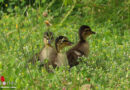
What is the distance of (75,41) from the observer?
7.68 meters

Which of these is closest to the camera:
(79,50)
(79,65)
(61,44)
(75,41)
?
(79,65)

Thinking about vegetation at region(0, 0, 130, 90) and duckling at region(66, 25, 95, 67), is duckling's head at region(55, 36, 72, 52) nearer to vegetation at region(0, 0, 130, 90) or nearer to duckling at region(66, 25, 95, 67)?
duckling at region(66, 25, 95, 67)

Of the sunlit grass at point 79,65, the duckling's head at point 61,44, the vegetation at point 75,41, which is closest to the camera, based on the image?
the sunlit grass at point 79,65

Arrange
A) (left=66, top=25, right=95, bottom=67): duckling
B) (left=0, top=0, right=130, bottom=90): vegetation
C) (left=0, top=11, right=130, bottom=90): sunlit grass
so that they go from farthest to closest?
(left=66, top=25, right=95, bottom=67): duckling → (left=0, top=0, right=130, bottom=90): vegetation → (left=0, top=11, right=130, bottom=90): sunlit grass

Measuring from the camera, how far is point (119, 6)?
8805 mm

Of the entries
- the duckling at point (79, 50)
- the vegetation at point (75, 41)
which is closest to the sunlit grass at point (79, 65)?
the vegetation at point (75, 41)

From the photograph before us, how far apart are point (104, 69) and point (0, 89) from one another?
6.24ft

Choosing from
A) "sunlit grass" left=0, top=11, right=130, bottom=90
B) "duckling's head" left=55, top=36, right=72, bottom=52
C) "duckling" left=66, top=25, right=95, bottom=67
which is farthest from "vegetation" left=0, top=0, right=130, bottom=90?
"duckling's head" left=55, top=36, right=72, bottom=52

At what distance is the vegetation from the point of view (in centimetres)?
492

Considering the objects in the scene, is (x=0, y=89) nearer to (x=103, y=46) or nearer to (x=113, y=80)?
(x=113, y=80)

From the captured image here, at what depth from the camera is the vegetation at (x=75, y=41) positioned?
16.1 feet

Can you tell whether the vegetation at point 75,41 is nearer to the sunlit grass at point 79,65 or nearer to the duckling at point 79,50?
the sunlit grass at point 79,65

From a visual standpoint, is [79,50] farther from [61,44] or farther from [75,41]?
[75,41]

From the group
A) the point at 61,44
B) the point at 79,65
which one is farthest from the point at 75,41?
the point at 79,65
